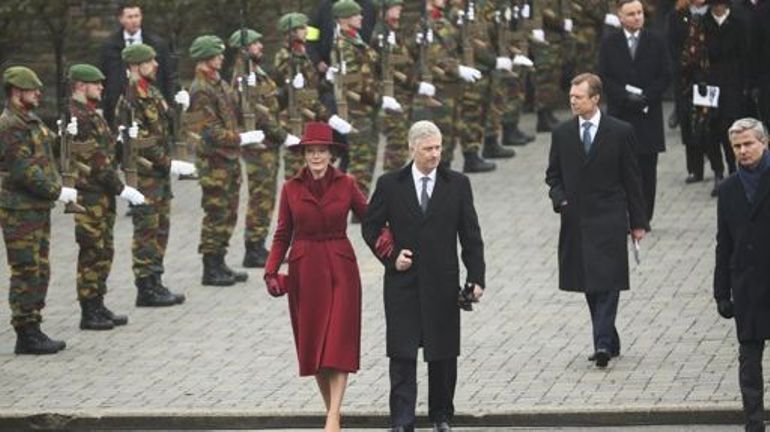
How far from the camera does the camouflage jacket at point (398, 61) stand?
24.8 m

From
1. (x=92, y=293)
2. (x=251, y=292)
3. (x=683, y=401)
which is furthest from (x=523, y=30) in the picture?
(x=683, y=401)

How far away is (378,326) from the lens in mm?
19453

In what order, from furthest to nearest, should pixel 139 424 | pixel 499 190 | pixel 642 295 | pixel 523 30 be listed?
pixel 523 30 → pixel 499 190 → pixel 642 295 → pixel 139 424

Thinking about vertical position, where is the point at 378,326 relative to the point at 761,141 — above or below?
below

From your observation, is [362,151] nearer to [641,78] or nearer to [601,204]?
[641,78]

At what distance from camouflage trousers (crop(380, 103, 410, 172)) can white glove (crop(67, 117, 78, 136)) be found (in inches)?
231

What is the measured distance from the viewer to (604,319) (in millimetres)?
17438

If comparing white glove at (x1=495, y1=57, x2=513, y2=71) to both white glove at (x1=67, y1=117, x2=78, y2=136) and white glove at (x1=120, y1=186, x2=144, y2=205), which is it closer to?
white glove at (x1=120, y1=186, x2=144, y2=205)

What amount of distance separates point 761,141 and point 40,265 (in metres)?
6.13

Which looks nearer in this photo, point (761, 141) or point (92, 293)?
point (761, 141)

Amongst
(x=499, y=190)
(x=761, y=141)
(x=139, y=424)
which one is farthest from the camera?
A: (x=499, y=190)

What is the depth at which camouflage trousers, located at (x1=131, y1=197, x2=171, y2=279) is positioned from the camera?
2083 cm

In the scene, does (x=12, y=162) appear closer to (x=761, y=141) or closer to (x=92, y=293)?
(x=92, y=293)

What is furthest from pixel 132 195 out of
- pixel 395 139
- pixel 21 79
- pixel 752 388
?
pixel 752 388
